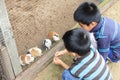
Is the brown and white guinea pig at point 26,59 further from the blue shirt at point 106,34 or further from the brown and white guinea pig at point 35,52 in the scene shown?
the blue shirt at point 106,34

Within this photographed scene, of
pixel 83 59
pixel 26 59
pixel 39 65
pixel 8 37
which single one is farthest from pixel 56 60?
pixel 8 37

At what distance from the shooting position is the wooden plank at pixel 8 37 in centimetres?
184

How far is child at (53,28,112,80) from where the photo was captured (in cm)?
200

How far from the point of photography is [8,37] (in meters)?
2.01

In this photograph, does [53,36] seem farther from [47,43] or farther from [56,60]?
[56,60]

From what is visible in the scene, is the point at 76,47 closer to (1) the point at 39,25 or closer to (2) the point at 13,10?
(1) the point at 39,25

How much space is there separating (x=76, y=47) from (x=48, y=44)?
2.55ft

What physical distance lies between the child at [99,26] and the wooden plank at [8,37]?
57 cm

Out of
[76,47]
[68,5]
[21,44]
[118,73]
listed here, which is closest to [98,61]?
[76,47]

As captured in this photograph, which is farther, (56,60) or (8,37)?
(56,60)

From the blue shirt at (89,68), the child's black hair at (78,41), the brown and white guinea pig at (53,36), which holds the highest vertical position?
the child's black hair at (78,41)

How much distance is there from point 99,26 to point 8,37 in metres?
0.78

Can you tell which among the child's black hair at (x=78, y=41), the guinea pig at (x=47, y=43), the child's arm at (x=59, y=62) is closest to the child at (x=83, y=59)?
the child's black hair at (x=78, y=41)

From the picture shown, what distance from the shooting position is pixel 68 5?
3.30 metres
